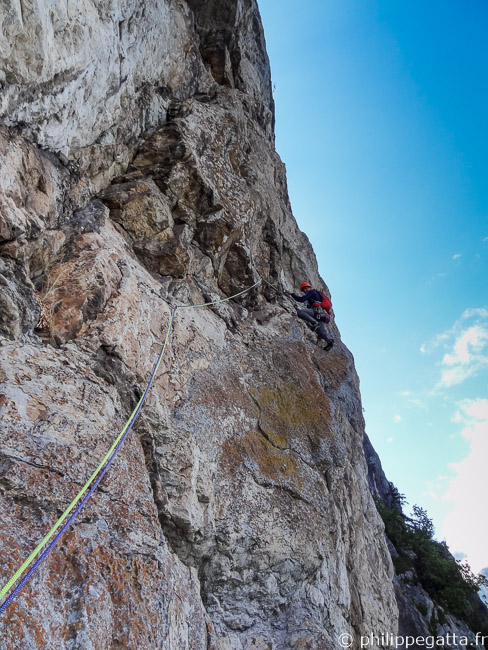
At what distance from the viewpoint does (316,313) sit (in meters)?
12.2

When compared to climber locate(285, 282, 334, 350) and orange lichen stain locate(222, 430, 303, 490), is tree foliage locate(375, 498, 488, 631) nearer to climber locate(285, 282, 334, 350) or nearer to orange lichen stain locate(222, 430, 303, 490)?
climber locate(285, 282, 334, 350)

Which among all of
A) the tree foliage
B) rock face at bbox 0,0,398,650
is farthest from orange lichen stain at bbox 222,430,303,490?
the tree foliage

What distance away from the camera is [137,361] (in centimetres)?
586

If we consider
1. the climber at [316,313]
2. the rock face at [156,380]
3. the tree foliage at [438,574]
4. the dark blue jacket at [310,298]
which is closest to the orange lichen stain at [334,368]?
the rock face at [156,380]

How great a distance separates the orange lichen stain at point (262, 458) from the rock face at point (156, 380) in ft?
0.17

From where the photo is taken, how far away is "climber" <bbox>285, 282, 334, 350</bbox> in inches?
471

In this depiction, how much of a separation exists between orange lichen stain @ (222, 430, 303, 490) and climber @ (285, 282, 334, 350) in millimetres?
4949

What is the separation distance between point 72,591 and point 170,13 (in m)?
11.7

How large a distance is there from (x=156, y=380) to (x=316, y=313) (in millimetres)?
7141

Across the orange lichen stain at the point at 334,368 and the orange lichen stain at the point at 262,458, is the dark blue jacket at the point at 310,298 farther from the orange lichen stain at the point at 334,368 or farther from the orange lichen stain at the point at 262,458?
the orange lichen stain at the point at 262,458

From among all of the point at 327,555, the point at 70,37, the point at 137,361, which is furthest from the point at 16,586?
the point at 70,37

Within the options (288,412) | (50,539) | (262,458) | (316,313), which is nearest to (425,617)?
(316,313)

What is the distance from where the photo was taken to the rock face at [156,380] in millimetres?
3660

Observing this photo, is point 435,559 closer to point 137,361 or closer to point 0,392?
point 137,361
